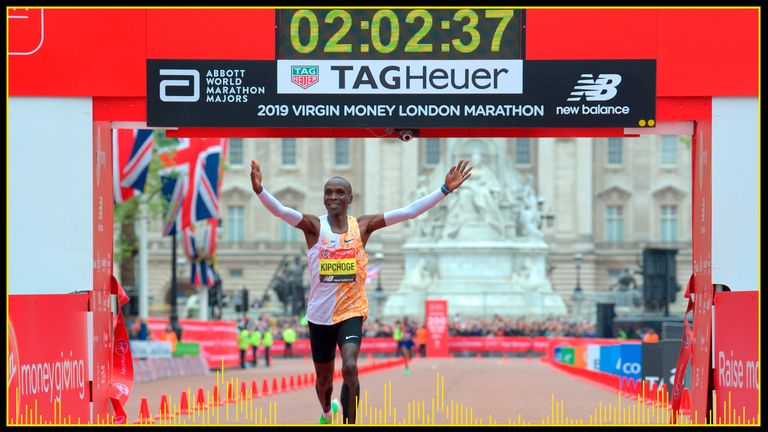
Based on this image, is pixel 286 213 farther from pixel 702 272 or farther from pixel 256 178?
pixel 702 272

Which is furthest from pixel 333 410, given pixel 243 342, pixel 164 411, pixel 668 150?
pixel 668 150

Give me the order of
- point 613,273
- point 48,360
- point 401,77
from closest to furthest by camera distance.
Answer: point 48,360, point 401,77, point 613,273

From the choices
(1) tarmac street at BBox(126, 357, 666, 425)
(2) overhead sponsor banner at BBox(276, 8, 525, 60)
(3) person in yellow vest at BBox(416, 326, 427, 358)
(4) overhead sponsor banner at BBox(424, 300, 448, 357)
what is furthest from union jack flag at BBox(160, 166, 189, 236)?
(2) overhead sponsor banner at BBox(276, 8, 525, 60)

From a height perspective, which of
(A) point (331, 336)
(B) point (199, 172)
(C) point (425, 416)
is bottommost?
(C) point (425, 416)

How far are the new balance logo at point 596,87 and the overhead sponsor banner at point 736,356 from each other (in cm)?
219

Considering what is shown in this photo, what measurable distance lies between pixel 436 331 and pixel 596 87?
46306 mm

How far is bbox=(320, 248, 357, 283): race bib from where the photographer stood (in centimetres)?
1395

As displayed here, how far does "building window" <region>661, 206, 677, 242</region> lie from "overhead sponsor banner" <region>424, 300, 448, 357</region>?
154ft

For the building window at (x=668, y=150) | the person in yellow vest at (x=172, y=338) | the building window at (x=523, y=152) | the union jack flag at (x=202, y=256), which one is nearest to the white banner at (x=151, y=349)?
A: the person in yellow vest at (x=172, y=338)

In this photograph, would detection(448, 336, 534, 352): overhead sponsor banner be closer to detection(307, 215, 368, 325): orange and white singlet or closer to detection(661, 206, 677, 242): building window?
detection(661, 206, 677, 242): building window

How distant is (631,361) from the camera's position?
1261 inches

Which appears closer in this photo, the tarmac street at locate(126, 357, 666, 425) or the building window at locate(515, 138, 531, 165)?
the tarmac street at locate(126, 357, 666, 425)

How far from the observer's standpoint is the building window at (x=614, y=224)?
350 feet

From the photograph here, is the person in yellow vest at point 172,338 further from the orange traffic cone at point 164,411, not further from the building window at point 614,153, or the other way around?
the building window at point 614,153
